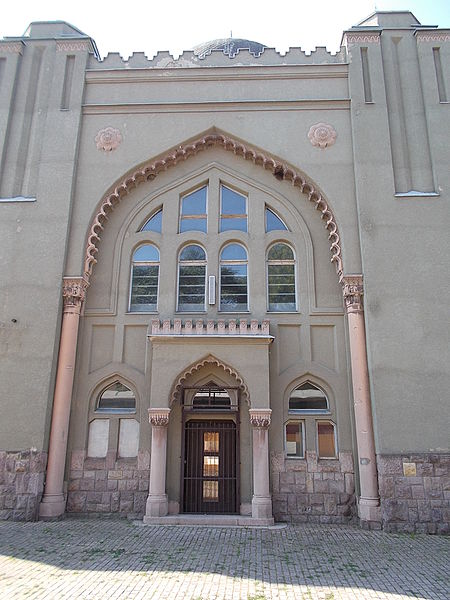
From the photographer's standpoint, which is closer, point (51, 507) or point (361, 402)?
point (51, 507)

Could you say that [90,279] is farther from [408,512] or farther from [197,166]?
[408,512]

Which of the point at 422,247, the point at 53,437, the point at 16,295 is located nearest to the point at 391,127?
the point at 422,247

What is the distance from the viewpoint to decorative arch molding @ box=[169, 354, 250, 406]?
1191 cm

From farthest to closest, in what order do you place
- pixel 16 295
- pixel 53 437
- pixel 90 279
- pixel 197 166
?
1. pixel 197 166
2. pixel 90 279
3. pixel 16 295
4. pixel 53 437

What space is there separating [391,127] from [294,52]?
12.3 feet

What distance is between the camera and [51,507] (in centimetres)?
1120

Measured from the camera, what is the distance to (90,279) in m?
13.4

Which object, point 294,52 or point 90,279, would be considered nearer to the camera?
point 90,279

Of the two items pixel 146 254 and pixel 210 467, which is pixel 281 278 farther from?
pixel 210 467

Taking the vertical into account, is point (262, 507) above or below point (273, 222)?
below

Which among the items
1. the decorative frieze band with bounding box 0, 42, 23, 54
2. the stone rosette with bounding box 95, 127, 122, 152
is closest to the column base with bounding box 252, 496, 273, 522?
the stone rosette with bounding box 95, 127, 122, 152

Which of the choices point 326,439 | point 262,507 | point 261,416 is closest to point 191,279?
point 261,416

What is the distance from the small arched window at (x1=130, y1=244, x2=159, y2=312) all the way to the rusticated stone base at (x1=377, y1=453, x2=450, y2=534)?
6.90 metres

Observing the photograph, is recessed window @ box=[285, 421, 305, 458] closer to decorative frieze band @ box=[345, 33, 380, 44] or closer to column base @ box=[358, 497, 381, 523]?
column base @ box=[358, 497, 381, 523]
